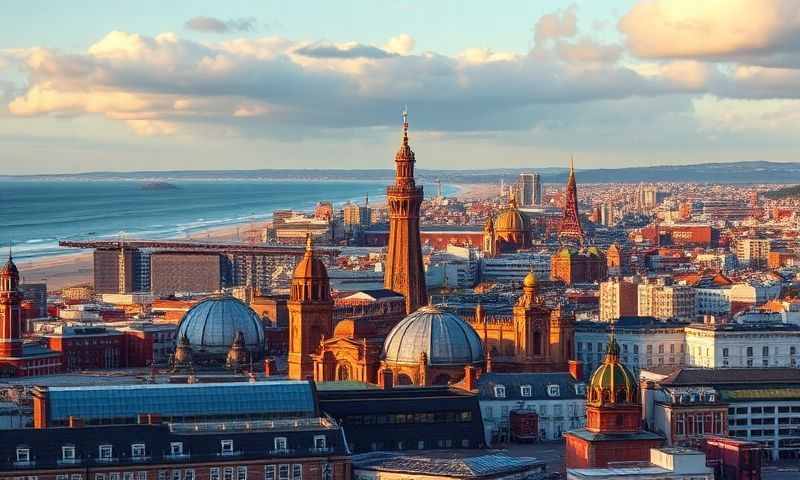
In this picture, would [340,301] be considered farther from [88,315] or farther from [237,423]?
[237,423]

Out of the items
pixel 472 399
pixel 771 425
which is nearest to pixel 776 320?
pixel 771 425

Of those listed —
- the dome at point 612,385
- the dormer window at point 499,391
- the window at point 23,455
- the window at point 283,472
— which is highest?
the dome at point 612,385

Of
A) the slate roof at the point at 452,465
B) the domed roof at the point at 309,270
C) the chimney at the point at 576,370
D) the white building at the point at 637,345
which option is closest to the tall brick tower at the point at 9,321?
the domed roof at the point at 309,270

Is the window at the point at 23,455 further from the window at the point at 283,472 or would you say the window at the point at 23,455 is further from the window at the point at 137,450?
the window at the point at 283,472

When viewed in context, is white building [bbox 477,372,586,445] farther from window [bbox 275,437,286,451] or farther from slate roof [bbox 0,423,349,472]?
window [bbox 275,437,286,451]

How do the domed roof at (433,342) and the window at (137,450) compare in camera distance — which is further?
the domed roof at (433,342)

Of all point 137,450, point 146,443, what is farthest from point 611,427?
point 137,450
